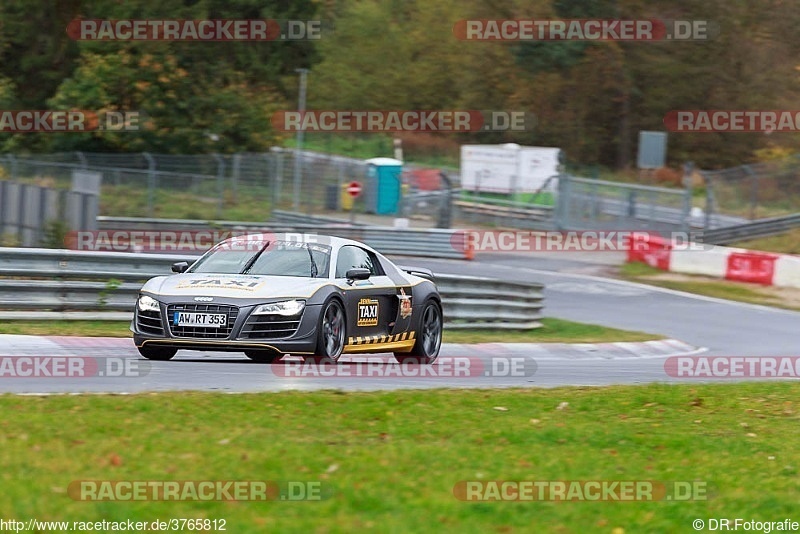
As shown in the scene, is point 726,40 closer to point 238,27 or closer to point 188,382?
point 238,27

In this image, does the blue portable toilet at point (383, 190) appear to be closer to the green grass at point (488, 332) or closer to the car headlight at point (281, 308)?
the green grass at point (488, 332)

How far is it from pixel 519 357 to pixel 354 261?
437 centimetres

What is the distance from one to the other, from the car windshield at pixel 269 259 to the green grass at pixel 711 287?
1668 centimetres

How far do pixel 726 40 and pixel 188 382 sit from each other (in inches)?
2117

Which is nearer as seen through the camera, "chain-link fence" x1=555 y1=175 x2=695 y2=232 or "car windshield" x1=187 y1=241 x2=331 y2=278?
"car windshield" x1=187 y1=241 x2=331 y2=278

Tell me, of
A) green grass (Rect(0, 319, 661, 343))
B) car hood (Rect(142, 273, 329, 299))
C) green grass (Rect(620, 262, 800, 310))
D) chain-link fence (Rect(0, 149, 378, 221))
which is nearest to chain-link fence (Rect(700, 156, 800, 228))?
green grass (Rect(620, 262, 800, 310))

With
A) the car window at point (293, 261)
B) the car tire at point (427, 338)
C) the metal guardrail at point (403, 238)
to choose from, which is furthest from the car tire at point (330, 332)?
the metal guardrail at point (403, 238)

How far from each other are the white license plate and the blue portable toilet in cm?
3011

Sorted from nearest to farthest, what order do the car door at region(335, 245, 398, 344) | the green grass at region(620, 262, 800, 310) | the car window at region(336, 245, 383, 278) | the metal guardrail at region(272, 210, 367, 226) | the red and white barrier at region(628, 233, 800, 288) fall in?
1. the car door at region(335, 245, 398, 344)
2. the car window at region(336, 245, 383, 278)
3. the green grass at region(620, 262, 800, 310)
4. the red and white barrier at region(628, 233, 800, 288)
5. the metal guardrail at region(272, 210, 367, 226)

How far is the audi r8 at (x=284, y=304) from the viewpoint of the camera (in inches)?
436

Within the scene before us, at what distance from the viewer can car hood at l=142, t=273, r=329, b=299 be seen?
36.7 ft

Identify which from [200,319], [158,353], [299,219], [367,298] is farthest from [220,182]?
[200,319]

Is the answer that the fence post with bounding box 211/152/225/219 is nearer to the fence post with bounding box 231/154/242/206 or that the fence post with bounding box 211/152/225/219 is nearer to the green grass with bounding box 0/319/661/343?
the fence post with bounding box 231/154/242/206

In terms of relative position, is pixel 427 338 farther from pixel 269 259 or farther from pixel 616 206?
pixel 616 206
